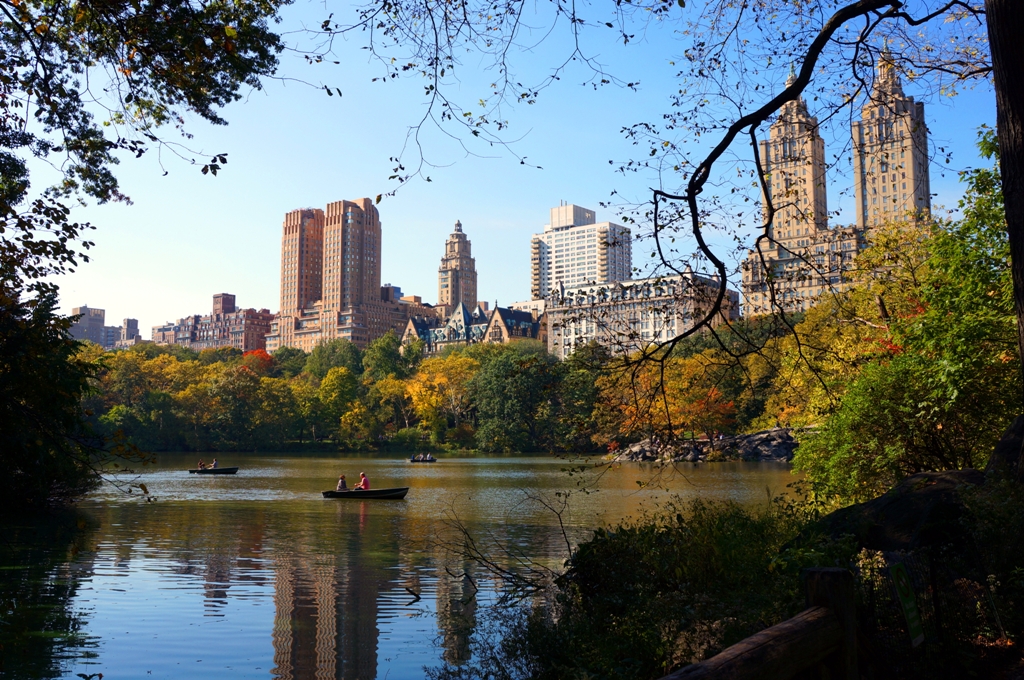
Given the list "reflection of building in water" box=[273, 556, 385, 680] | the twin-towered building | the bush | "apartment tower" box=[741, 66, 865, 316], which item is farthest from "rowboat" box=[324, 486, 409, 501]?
the twin-towered building

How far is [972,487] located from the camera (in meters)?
6.50

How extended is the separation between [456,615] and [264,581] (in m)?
4.40

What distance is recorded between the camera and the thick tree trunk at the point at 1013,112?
17.2 feet

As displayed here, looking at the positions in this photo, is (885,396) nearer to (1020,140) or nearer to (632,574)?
(632,574)

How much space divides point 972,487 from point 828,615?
3653mm

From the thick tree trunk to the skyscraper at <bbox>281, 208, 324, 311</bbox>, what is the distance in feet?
583

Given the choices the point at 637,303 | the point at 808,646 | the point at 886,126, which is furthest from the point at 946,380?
the point at 808,646

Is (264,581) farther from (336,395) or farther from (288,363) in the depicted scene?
(288,363)

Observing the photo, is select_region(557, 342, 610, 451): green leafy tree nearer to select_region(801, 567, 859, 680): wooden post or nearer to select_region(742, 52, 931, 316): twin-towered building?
select_region(742, 52, 931, 316): twin-towered building

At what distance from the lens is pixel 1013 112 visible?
529 cm

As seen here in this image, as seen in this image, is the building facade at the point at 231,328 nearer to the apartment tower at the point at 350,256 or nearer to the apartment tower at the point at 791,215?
the apartment tower at the point at 350,256

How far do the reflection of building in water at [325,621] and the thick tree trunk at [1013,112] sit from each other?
7.03 metres

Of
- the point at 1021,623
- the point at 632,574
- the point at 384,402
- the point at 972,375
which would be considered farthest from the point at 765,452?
the point at 1021,623

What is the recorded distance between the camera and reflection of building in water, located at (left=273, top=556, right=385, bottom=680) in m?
9.02
